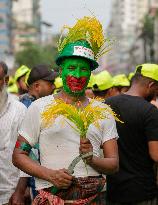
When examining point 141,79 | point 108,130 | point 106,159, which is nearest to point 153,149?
point 141,79

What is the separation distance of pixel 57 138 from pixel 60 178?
→ 0.30 m

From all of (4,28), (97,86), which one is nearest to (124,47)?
(4,28)

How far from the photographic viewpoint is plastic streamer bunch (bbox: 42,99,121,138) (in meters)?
4.23

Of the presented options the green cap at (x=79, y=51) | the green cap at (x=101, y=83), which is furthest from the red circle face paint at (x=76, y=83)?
the green cap at (x=101, y=83)

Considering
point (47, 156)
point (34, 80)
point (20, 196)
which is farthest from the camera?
point (34, 80)

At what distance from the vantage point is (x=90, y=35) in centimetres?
460

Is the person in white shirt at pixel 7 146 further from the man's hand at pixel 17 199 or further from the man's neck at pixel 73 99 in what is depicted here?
the man's neck at pixel 73 99

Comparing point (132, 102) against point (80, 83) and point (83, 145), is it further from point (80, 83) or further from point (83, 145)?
point (83, 145)

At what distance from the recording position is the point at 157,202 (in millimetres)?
5984

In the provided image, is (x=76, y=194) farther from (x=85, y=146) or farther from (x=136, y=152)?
(x=136, y=152)

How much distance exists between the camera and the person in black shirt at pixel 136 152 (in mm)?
5664

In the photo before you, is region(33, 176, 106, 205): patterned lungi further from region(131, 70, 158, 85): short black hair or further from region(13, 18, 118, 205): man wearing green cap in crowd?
region(131, 70, 158, 85): short black hair

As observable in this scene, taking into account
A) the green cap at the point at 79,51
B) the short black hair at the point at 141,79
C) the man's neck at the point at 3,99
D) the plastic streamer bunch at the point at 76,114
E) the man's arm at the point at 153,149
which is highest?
the green cap at the point at 79,51

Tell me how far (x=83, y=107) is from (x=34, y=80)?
119 inches
